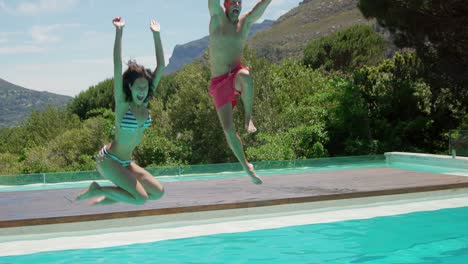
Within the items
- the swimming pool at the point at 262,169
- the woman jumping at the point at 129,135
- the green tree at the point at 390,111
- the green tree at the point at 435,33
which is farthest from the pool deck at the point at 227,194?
the green tree at the point at 435,33

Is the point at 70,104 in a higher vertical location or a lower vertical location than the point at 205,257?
higher

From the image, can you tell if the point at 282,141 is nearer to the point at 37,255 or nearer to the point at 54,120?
the point at 37,255

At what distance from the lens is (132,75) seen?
488cm

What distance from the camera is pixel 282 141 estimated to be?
63.8 ft

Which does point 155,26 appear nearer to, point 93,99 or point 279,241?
point 279,241

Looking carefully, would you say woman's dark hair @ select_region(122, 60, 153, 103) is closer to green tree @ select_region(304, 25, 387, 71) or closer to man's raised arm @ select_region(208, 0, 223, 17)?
man's raised arm @ select_region(208, 0, 223, 17)

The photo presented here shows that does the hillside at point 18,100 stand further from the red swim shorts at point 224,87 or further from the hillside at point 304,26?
the red swim shorts at point 224,87

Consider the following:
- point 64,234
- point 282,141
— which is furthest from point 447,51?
point 64,234

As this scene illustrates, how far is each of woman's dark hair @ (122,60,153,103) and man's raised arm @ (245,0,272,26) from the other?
1.18m

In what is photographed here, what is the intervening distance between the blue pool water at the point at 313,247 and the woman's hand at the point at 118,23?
4435 millimetres

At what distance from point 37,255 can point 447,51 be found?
16561 millimetres

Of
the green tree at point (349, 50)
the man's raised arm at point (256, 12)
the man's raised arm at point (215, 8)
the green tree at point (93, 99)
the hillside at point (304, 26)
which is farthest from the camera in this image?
the hillside at point (304, 26)

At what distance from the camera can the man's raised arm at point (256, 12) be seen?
5598 millimetres

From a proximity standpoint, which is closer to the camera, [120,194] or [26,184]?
[120,194]
